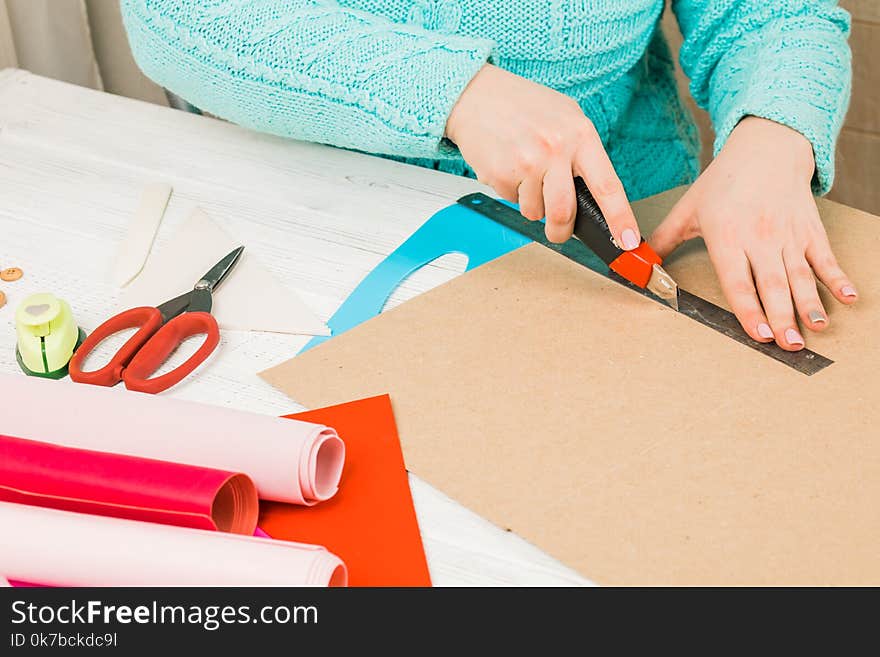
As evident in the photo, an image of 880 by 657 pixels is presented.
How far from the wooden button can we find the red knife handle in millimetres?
491

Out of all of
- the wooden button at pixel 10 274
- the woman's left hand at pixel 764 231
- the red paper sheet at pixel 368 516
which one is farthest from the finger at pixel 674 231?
the wooden button at pixel 10 274

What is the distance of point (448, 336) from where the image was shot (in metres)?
0.70

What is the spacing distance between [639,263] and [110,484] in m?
0.43

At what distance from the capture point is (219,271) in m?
0.76

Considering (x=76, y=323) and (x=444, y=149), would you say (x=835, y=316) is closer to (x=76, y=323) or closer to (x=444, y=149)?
(x=444, y=149)

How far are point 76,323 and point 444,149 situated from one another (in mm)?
335

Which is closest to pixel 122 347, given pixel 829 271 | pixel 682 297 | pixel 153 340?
pixel 153 340

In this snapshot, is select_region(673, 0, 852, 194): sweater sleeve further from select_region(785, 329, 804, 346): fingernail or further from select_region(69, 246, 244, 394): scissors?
select_region(69, 246, 244, 394): scissors

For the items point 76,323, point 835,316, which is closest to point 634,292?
point 835,316

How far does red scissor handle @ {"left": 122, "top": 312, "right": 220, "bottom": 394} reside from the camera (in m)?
0.65

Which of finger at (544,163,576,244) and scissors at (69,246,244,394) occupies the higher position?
finger at (544,163,576,244)

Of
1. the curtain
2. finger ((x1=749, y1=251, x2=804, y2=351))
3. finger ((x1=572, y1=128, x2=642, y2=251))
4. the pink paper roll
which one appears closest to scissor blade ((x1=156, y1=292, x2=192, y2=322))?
the pink paper roll

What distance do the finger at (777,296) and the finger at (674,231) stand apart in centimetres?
7

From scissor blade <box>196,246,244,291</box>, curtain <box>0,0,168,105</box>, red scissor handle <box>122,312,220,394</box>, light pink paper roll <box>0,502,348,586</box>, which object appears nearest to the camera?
light pink paper roll <box>0,502,348,586</box>
